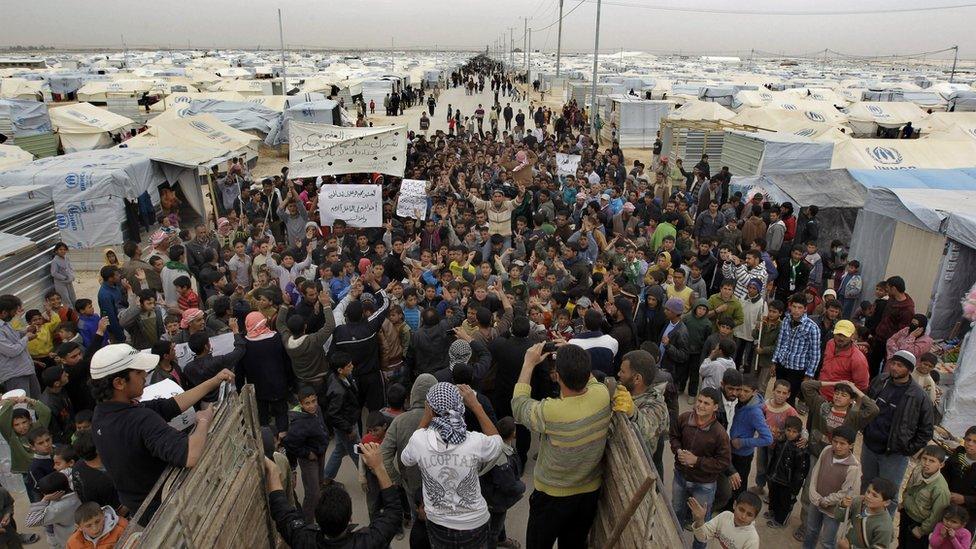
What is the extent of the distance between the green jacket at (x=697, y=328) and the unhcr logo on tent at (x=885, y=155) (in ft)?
34.6

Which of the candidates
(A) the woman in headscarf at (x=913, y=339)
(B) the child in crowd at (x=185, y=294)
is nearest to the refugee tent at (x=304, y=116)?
(B) the child in crowd at (x=185, y=294)

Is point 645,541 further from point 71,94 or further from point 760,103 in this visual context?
point 71,94

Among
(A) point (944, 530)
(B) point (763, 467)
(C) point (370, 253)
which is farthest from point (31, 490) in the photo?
(A) point (944, 530)

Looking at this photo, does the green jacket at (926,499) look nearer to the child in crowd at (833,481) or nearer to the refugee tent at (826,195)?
the child in crowd at (833,481)

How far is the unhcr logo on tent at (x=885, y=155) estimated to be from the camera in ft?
46.5

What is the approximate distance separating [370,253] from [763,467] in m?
6.21

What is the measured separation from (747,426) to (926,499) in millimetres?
1224

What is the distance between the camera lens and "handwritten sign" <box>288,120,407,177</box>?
12930 mm

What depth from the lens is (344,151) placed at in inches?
516

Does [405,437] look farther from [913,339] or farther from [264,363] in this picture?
[913,339]

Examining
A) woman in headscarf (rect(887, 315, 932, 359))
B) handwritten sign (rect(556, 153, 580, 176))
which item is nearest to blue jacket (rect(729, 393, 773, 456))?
woman in headscarf (rect(887, 315, 932, 359))

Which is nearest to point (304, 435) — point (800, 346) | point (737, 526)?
point (737, 526)

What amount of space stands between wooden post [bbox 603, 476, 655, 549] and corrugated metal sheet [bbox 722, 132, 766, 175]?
1242 centimetres

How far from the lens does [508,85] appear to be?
51.2m
